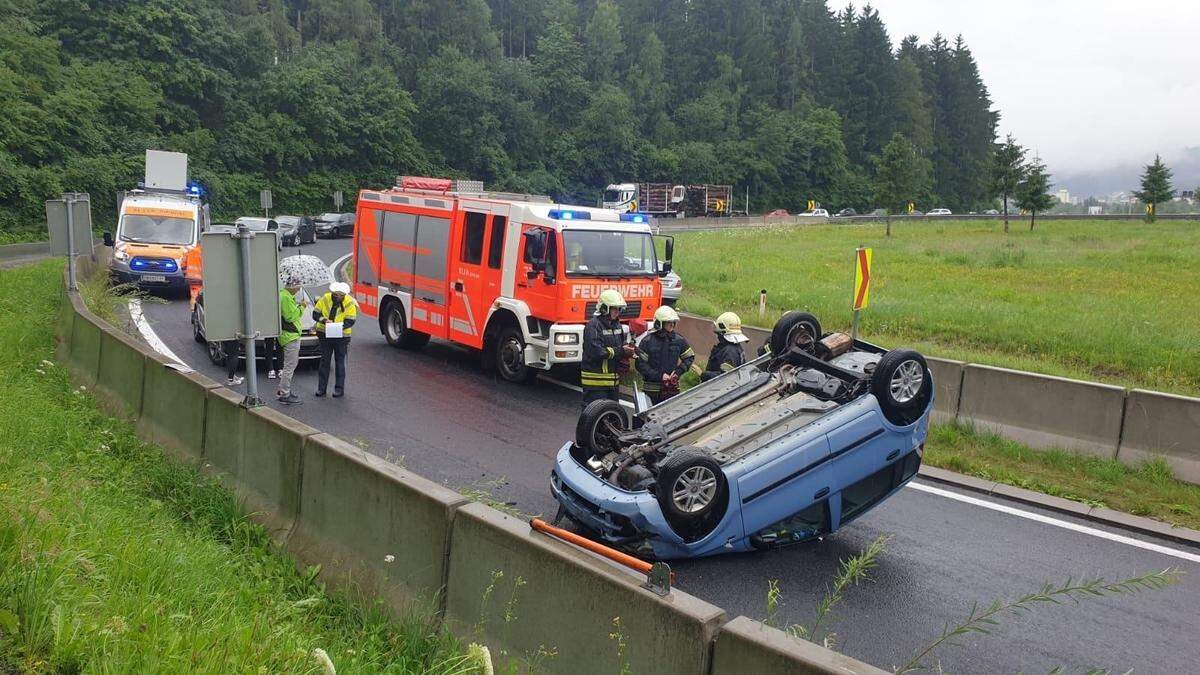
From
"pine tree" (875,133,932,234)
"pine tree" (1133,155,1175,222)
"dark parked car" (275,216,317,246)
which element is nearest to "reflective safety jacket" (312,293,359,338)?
"dark parked car" (275,216,317,246)

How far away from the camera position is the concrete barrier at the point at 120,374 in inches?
371

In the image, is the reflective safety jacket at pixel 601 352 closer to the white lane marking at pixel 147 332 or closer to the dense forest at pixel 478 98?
the white lane marking at pixel 147 332

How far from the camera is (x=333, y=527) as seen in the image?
6.12 meters

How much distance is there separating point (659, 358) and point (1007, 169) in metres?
49.1

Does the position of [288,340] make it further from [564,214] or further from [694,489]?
[694,489]

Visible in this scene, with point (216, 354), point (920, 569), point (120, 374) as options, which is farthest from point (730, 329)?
point (216, 354)

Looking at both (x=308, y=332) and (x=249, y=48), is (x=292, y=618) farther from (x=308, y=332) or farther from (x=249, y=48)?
(x=249, y=48)

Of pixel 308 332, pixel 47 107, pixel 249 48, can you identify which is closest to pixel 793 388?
pixel 308 332

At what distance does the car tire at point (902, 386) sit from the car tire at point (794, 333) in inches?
49.4

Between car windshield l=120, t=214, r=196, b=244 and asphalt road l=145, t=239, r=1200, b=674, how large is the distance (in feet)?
43.9

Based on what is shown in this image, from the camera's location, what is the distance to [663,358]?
365 inches

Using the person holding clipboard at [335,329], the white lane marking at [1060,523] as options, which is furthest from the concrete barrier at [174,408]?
the white lane marking at [1060,523]

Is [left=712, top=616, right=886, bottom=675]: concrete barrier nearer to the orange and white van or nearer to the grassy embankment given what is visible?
the grassy embankment

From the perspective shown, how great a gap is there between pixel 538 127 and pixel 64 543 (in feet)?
248
